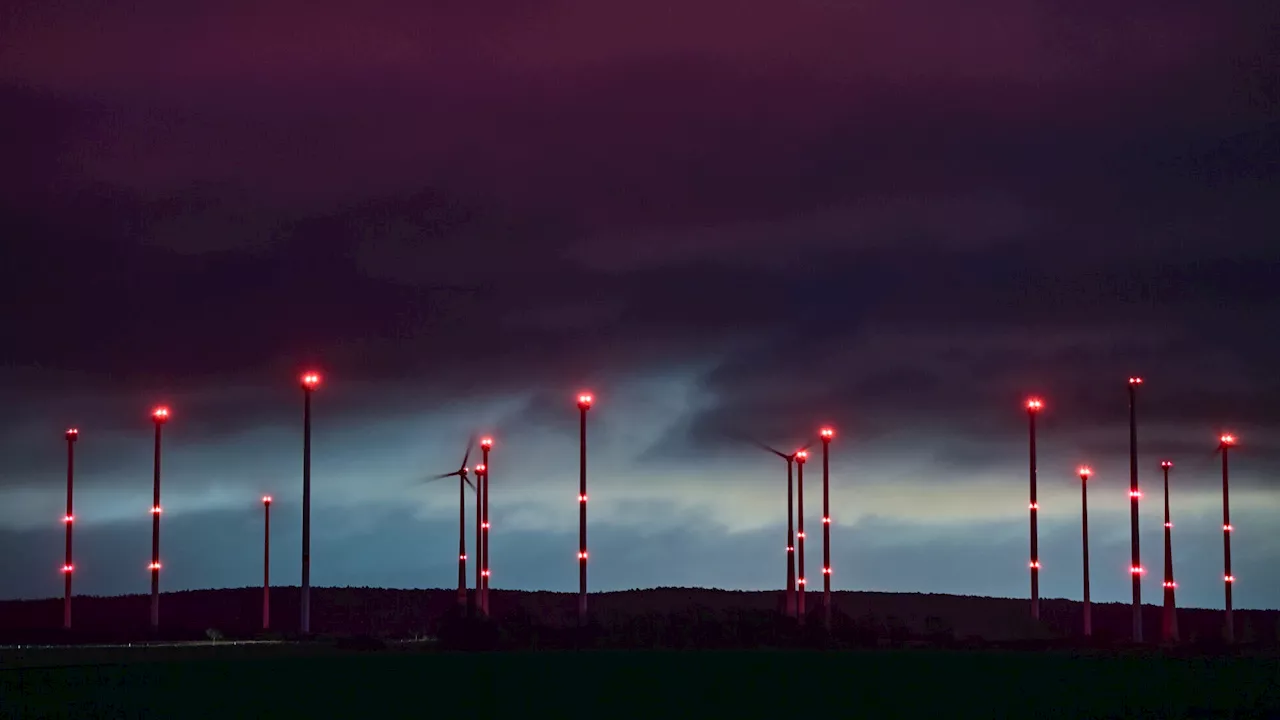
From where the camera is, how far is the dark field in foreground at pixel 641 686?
4628 cm

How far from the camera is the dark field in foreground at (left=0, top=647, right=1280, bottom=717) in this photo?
46.3 metres

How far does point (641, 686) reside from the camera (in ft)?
183

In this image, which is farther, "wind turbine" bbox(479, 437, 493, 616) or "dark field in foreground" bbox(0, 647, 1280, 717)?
"wind turbine" bbox(479, 437, 493, 616)

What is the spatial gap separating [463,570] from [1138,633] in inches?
1561

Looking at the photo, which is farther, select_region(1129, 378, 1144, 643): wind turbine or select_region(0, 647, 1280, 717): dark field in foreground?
select_region(1129, 378, 1144, 643): wind turbine

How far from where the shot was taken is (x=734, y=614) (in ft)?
387

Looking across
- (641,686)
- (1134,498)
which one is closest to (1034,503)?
(1134,498)

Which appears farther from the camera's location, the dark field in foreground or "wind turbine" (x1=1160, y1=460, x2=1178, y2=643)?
"wind turbine" (x1=1160, y1=460, x2=1178, y2=643)

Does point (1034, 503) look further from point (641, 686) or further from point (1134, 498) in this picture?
point (641, 686)

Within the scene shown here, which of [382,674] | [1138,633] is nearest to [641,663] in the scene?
[382,674]

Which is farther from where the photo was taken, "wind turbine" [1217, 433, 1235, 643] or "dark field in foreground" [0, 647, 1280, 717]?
"wind turbine" [1217, 433, 1235, 643]

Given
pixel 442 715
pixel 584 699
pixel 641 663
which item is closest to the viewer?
pixel 442 715

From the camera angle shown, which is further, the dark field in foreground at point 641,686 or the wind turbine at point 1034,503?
the wind turbine at point 1034,503

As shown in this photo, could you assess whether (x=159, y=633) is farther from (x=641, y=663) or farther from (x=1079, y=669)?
(x=1079, y=669)
